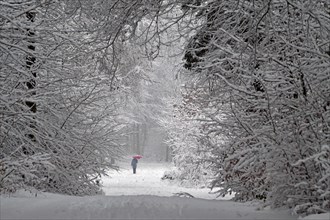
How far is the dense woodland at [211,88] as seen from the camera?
4852 mm

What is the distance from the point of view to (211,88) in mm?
7746

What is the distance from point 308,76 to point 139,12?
2.36 metres

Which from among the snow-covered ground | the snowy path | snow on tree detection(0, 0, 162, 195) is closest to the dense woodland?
snow on tree detection(0, 0, 162, 195)

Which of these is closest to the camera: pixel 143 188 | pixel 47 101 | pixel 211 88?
pixel 211 88

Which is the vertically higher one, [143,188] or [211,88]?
[211,88]

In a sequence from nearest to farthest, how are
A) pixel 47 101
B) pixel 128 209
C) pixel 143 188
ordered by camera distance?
1. pixel 128 209
2. pixel 47 101
3. pixel 143 188

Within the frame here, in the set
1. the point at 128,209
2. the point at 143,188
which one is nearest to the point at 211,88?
the point at 128,209

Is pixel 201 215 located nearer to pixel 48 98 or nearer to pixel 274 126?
pixel 274 126

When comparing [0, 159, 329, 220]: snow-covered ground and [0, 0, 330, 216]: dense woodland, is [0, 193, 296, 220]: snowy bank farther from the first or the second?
[0, 0, 330, 216]: dense woodland

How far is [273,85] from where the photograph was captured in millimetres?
5344

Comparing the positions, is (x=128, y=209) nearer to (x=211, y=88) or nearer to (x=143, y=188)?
(x=211, y=88)

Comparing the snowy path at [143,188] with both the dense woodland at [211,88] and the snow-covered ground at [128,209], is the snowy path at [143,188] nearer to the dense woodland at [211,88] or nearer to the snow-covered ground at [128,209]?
the dense woodland at [211,88]

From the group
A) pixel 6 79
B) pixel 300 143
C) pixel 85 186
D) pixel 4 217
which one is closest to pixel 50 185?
pixel 85 186

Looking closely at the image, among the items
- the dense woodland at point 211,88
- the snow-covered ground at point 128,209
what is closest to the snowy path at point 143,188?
the dense woodland at point 211,88
